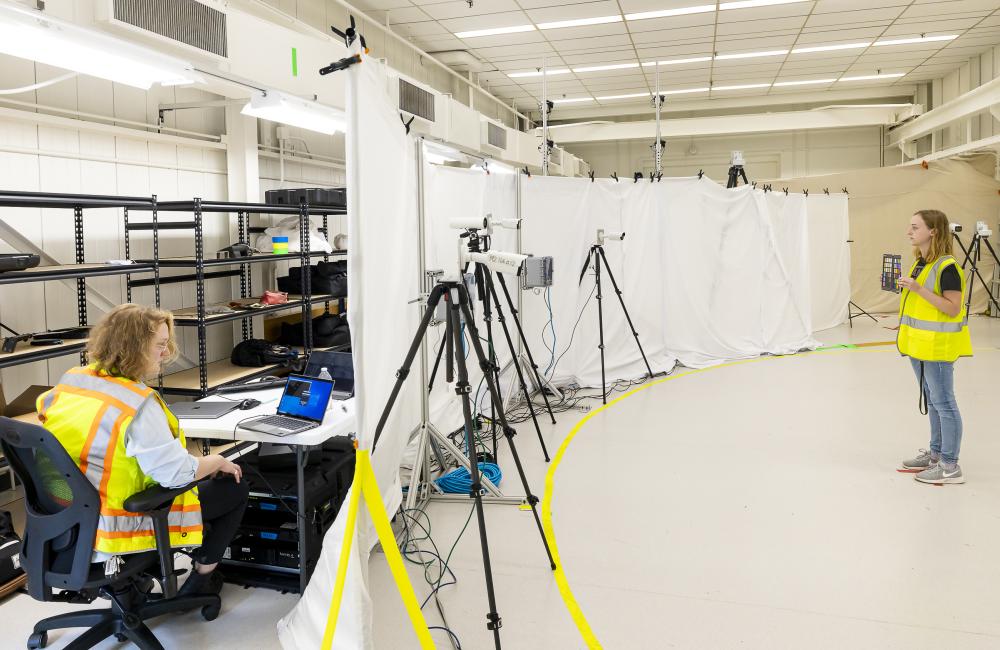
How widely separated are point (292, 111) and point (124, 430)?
8.46 ft

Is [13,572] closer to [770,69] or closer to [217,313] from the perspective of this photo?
[217,313]

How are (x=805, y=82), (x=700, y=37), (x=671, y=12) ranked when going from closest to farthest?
(x=671, y=12) → (x=700, y=37) → (x=805, y=82)

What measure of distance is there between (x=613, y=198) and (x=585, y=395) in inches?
68.5

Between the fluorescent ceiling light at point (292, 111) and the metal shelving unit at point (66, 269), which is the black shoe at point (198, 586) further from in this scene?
the fluorescent ceiling light at point (292, 111)

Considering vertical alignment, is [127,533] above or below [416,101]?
below

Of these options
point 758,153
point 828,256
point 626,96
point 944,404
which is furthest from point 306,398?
point 758,153

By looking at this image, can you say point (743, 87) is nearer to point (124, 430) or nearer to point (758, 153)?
point (758, 153)

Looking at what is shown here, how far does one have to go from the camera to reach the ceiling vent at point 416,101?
502 cm

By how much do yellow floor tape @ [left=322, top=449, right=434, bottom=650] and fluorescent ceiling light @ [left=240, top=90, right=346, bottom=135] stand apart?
2.48 metres

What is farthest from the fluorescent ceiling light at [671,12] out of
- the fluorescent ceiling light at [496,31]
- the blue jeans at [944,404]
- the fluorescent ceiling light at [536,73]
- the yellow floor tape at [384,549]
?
the yellow floor tape at [384,549]

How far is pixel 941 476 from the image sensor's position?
11.3 feet

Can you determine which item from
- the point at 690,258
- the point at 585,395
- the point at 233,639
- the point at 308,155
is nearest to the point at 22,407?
the point at 233,639

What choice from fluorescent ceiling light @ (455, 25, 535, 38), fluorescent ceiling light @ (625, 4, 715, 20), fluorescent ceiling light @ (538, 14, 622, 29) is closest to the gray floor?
fluorescent ceiling light @ (625, 4, 715, 20)

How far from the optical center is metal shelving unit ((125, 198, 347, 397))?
3.57 metres
